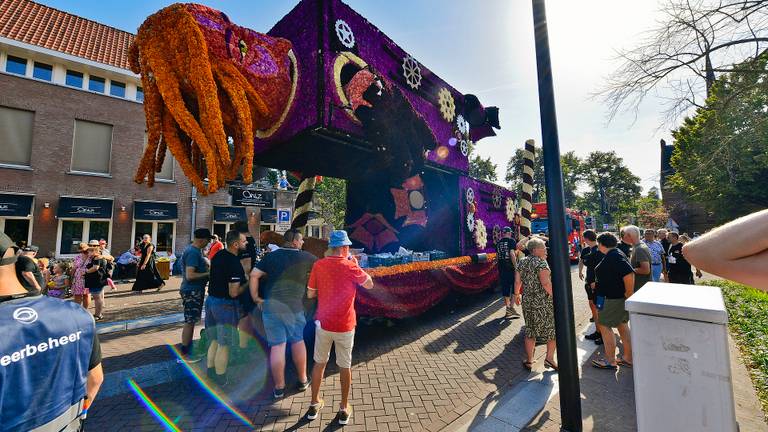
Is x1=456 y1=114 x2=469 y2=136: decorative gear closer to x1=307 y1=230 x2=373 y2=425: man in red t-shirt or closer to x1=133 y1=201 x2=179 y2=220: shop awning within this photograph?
x1=307 y1=230 x2=373 y2=425: man in red t-shirt

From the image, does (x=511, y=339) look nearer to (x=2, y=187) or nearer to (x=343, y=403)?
(x=343, y=403)

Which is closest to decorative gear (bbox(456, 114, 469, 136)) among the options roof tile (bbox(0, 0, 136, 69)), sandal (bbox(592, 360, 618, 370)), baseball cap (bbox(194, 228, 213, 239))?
sandal (bbox(592, 360, 618, 370))

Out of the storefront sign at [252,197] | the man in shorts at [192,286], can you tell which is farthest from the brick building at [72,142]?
the man in shorts at [192,286]

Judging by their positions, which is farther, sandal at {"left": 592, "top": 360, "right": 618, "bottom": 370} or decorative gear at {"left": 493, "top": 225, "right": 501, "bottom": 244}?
decorative gear at {"left": 493, "top": 225, "right": 501, "bottom": 244}

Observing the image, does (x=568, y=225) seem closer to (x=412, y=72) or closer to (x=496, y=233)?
(x=496, y=233)

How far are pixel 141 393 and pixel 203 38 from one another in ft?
14.0

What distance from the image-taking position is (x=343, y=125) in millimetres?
4840

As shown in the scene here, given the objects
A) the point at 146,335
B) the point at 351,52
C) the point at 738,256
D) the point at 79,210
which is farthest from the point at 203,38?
the point at 79,210

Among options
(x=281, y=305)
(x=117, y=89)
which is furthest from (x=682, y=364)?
(x=117, y=89)

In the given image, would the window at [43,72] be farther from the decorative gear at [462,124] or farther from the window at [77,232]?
the decorative gear at [462,124]

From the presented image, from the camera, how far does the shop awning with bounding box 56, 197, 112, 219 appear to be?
1348cm

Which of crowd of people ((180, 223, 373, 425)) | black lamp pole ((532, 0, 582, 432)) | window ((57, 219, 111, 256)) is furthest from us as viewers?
window ((57, 219, 111, 256))

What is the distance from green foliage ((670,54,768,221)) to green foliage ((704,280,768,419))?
12.8 ft

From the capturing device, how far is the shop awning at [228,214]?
18328 mm
